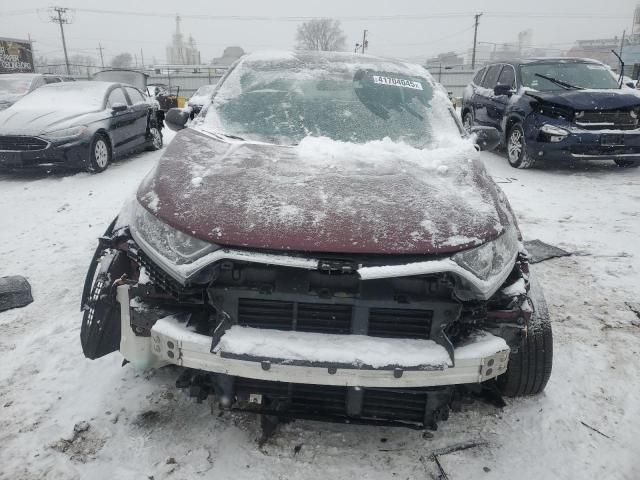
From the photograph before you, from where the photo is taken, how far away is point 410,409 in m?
1.99

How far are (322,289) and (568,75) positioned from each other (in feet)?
26.1

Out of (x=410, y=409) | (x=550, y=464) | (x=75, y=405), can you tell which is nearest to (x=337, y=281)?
(x=410, y=409)

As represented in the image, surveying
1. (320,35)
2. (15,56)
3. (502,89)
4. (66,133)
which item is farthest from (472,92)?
(320,35)

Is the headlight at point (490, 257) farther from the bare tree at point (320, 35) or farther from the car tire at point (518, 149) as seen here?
the bare tree at point (320, 35)

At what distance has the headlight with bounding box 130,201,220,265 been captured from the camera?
1.84 metres

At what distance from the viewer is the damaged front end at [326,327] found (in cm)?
175

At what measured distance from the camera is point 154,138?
9.47 meters

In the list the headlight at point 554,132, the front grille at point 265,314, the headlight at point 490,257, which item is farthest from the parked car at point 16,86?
the headlight at point 490,257

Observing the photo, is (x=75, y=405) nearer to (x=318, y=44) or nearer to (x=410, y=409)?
(x=410, y=409)

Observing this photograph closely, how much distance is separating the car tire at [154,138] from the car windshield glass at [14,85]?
4107 mm

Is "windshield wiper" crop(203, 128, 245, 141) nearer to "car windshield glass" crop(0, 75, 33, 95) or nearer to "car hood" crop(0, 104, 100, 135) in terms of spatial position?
"car hood" crop(0, 104, 100, 135)

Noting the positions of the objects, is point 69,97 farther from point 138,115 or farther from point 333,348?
point 333,348

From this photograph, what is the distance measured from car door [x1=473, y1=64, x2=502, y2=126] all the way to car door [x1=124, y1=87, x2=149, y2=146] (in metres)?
6.43

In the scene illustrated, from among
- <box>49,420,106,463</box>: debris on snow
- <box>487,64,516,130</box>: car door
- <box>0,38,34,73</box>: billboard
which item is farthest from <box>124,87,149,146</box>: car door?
<box>0,38,34,73</box>: billboard
